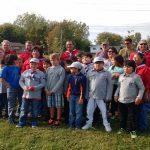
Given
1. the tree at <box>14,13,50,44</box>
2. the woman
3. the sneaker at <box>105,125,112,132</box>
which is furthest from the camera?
the tree at <box>14,13,50,44</box>

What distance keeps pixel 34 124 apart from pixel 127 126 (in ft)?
7.67

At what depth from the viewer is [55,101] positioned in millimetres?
8680

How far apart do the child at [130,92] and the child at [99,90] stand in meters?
0.32

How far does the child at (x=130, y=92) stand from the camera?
25.5 feet

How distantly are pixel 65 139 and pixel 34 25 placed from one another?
9210 centimetres

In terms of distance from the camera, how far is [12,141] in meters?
7.65

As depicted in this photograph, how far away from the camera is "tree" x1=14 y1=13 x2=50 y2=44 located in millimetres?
80450

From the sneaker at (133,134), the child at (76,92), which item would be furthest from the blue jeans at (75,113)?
the sneaker at (133,134)

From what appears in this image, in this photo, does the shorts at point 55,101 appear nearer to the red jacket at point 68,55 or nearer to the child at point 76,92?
the child at point 76,92

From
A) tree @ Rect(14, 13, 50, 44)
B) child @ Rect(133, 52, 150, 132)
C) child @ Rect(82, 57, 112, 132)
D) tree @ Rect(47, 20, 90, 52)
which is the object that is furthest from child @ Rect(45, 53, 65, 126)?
tree @ Rect(14, 13, 50, 44)

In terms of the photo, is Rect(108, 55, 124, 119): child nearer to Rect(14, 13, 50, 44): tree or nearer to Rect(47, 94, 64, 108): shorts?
Rect(47, 94, 64, 108): shorts

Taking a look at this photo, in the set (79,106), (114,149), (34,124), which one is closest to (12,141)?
(34,124)

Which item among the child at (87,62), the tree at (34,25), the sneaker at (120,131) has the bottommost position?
the sneaker at (120,131)

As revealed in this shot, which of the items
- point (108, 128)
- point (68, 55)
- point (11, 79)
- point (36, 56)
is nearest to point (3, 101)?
point (11, 79)
